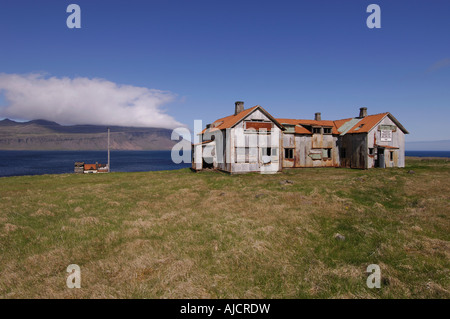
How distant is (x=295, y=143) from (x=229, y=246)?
30952 mm

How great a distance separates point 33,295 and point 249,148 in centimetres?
2610

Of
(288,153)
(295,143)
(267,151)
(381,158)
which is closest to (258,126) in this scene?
(267,151)

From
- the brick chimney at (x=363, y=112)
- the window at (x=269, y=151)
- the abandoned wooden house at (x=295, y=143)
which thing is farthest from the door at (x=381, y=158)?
the window at (x=269, y=151)

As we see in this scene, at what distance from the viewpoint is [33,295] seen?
19.7ft

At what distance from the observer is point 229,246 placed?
8773 millimetres

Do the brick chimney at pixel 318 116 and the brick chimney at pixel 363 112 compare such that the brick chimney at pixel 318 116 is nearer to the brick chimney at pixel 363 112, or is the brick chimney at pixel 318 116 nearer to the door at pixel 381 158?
the brick chimney at pixel 363 112

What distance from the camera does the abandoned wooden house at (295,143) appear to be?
30094 millimetres

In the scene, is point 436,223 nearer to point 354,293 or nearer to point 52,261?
point 354,293

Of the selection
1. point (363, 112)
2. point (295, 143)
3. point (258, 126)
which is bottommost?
point (295, 143)

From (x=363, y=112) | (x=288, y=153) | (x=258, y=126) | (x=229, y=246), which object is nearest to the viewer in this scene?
(x=229, y=246)

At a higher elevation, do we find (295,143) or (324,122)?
(324,122)

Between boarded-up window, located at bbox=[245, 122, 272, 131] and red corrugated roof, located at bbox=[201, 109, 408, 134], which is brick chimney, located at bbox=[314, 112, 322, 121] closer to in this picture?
red corrugated roof, located at bbox=[201, 109, 408, 134]

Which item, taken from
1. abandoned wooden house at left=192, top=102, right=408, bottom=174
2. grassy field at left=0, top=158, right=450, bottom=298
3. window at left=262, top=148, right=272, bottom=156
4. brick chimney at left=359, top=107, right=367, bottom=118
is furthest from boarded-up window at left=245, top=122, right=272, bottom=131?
brick chimney at left=359, top=107, right=367, bottom=118

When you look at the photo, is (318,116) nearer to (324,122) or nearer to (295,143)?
(324,122)
